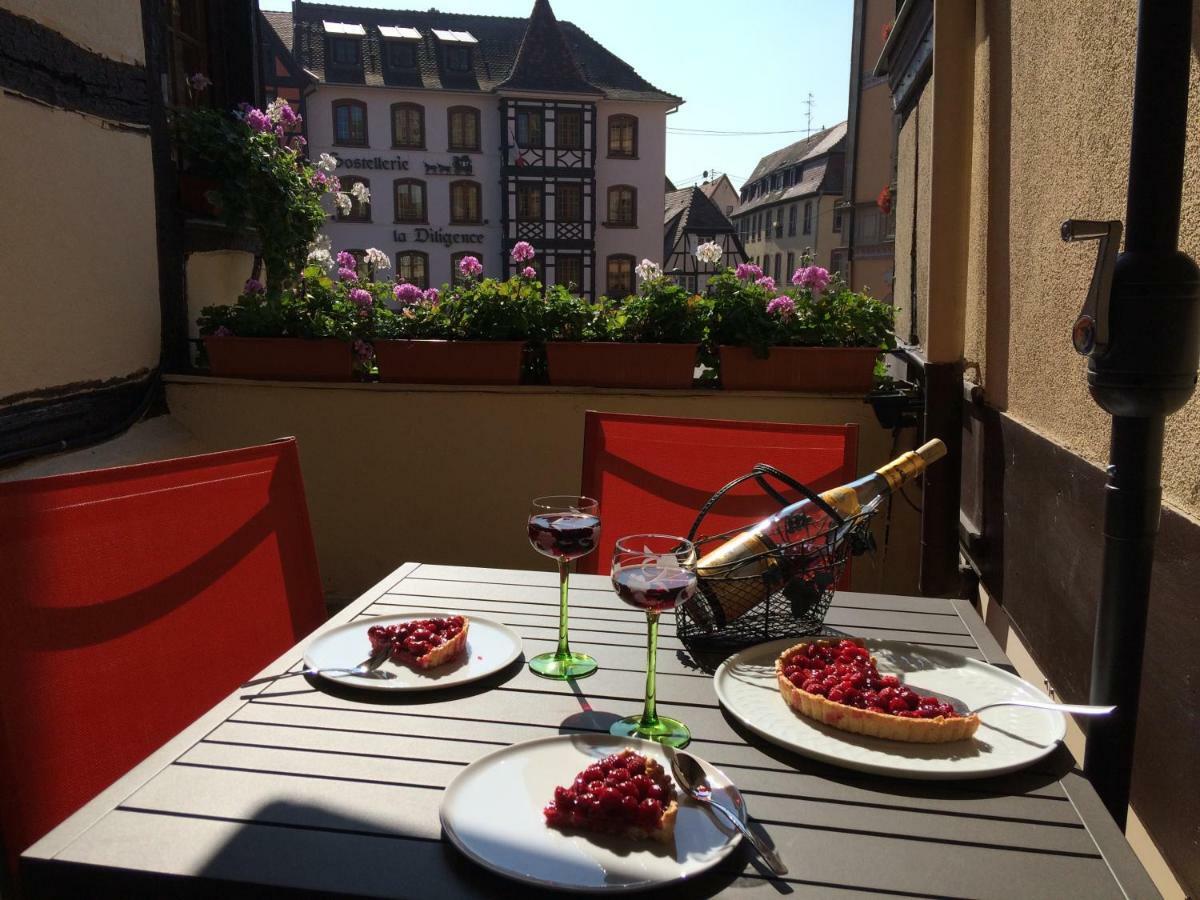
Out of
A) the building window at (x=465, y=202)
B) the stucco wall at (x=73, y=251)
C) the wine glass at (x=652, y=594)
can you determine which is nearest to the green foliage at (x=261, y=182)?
the stucco wall at (x=73, y=251)

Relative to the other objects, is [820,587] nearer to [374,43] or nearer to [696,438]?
[696,438]

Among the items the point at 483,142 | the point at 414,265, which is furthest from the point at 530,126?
the point at 414,265

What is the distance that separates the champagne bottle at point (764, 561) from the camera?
3.79ft

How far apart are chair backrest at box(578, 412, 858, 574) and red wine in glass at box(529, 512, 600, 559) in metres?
0.66

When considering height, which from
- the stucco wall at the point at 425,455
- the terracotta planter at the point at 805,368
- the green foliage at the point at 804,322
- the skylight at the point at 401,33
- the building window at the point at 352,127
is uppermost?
the skylight at the point at 401,33

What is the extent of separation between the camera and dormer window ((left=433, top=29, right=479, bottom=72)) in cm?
2225

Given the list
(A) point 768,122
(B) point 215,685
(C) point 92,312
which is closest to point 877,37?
(C) point 92,312

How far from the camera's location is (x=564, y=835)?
0.75 metres

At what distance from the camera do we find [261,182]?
3.63 metres

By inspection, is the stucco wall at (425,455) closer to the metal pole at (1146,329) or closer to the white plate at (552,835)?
the metal pole at (1146,329)

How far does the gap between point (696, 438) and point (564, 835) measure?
120cm

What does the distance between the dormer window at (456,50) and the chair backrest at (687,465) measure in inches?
897

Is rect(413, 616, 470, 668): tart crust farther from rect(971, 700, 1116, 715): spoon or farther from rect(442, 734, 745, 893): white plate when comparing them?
rect(971, 700, 1116, 715): spoon

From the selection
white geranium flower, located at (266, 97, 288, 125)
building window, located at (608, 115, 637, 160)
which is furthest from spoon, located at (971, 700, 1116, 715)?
building window, located at (608, 115, 637, 160)
